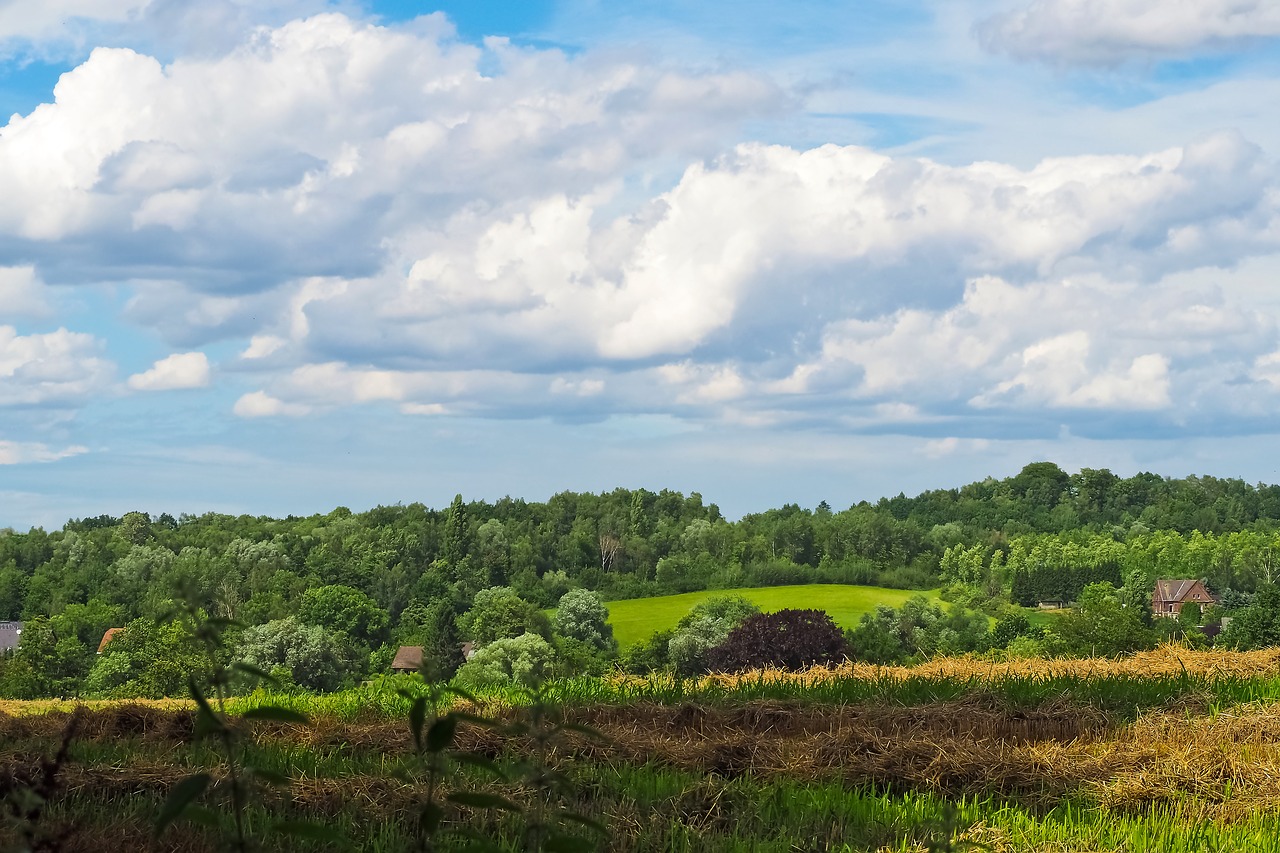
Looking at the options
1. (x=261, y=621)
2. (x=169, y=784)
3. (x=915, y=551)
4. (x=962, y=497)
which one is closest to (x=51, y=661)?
(x=261, y=621)

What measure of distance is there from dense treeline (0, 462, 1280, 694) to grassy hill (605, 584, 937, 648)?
5447 mm

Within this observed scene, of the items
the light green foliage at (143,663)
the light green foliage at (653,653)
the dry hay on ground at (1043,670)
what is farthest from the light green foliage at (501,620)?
the dry hay on ground at (1043,670)

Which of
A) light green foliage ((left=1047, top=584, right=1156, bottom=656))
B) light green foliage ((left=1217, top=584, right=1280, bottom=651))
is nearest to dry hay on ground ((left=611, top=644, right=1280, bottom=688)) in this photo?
light green foliage ((left=1217, top=584, right=1280, bottom=651))

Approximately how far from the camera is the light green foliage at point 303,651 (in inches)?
2699

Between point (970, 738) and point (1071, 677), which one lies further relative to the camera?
point (1071, 677)

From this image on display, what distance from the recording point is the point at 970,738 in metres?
8.28

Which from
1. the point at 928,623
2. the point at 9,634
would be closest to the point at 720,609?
the point at 928,623

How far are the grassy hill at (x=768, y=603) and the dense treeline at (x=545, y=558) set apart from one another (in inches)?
214

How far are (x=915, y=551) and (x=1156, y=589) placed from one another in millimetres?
31116

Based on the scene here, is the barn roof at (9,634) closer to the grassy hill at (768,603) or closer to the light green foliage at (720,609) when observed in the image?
the grassy hill at (768,603)

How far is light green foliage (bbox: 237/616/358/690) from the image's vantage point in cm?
6856

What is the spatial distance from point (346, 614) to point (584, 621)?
16794 mm

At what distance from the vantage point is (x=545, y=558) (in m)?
125

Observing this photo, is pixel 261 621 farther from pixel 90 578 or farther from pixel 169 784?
pixel 169 784
